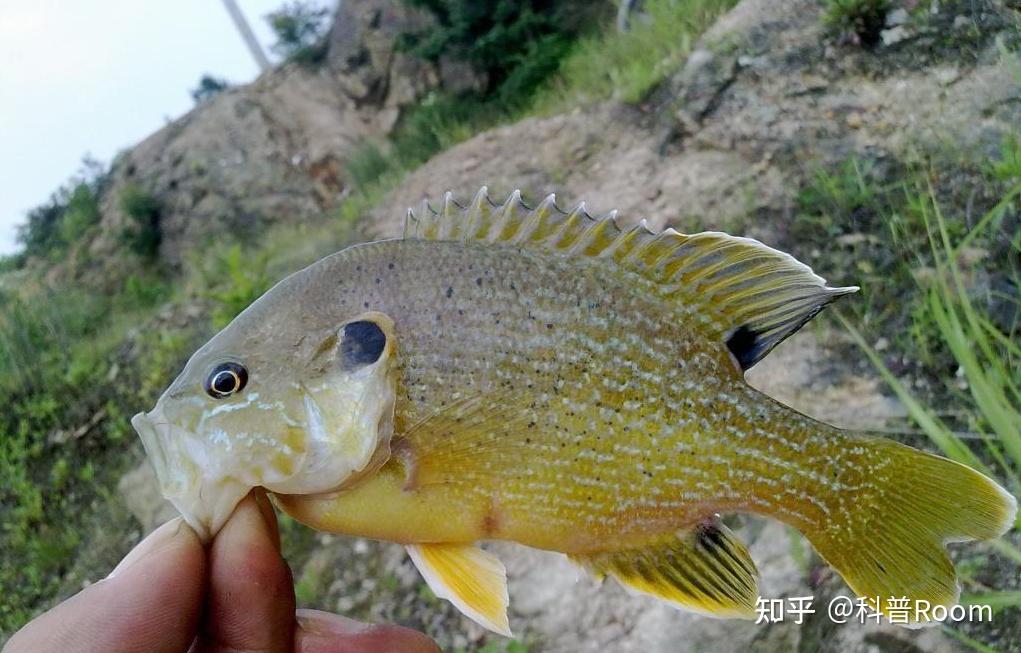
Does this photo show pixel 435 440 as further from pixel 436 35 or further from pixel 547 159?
pixel 436 35

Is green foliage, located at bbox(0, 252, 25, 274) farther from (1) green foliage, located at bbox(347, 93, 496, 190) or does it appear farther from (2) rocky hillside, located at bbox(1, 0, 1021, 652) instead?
(2) rocky hillside, located at bbox(1, 0, 1021, 652)

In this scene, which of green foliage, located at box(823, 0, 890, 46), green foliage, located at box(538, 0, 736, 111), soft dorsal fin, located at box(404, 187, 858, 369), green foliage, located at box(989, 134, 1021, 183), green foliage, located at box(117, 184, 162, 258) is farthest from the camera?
green foliage, located at box(117, 184, 162, 258)

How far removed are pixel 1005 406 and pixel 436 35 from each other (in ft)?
35.5

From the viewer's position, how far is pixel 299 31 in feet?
52.7

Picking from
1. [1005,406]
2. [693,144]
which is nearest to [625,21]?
[693,144]

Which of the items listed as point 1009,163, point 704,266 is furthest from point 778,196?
point 704,266

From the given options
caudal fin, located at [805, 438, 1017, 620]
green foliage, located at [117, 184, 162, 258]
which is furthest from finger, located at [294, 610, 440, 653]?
green foliage, located at [117, 184, 162, 258]

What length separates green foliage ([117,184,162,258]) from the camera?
1312cm

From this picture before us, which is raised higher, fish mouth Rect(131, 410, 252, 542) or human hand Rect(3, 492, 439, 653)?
fish mouth Rect(131, 410, 252, 542)

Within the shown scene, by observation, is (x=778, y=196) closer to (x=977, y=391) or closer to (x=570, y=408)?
(x=977, y=391)

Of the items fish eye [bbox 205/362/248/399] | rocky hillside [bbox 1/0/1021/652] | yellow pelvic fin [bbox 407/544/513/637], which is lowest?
rocky hillside [bbox 1/0/1021/652]

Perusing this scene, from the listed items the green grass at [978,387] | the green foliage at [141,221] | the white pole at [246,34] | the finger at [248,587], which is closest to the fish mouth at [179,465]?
the finger at [248,587]

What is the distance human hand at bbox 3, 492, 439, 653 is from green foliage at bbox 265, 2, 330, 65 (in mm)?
15982

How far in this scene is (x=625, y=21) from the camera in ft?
28.0
